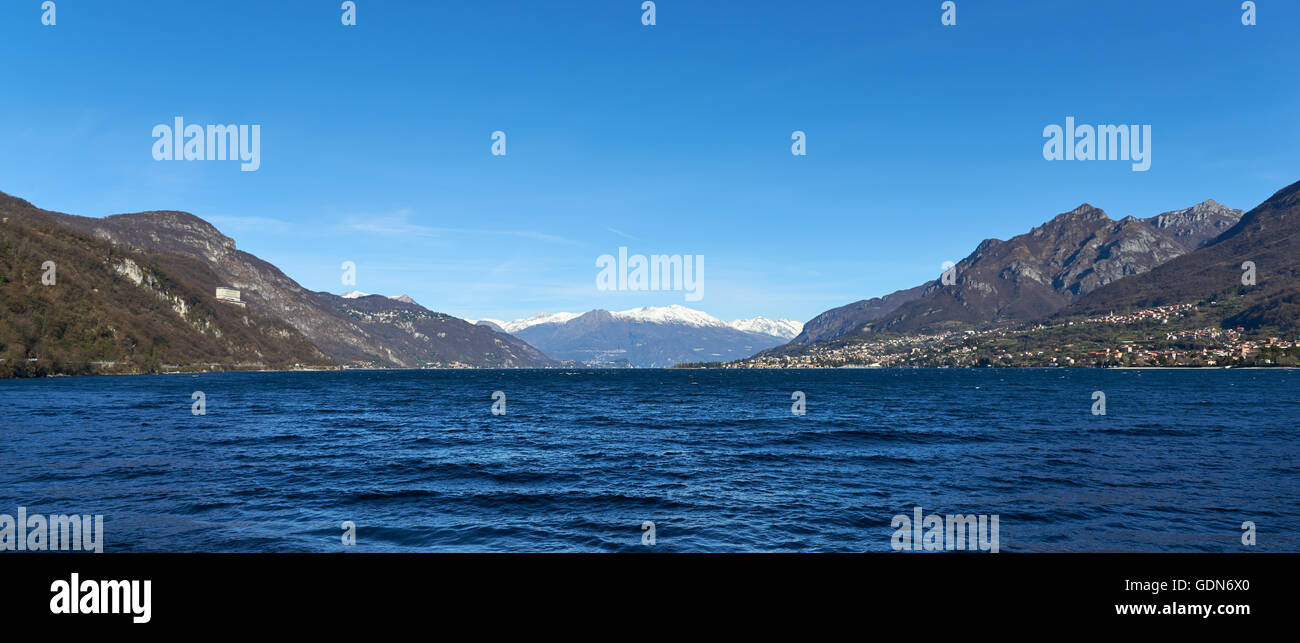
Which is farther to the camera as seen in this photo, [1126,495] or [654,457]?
[654,457]

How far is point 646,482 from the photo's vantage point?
28516mm

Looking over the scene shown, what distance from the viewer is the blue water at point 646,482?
65.0 feet

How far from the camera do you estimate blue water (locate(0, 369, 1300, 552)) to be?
19812 millimetres

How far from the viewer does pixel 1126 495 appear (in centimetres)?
2612
